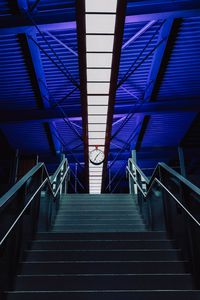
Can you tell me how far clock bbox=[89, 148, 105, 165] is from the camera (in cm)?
1059

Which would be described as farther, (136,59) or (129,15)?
(136,59)

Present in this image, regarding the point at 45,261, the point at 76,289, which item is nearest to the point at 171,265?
the point at 76,289

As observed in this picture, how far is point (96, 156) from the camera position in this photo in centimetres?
1073

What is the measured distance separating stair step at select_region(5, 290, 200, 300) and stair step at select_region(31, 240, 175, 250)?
118 cm

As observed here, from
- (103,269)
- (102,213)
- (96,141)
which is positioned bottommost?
(103,269)

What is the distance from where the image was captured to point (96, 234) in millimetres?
4441

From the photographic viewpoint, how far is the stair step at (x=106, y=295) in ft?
9.02

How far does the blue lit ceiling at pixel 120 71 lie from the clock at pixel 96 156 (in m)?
1.18

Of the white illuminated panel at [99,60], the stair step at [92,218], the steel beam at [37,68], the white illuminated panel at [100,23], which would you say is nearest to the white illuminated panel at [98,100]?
the white illuminated panel at [99,60]

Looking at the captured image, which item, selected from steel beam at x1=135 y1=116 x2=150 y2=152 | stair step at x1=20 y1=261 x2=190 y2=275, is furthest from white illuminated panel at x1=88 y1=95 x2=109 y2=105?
stair step at x1=20 y1=261 x2=190 y2=275

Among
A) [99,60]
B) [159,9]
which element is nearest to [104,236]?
[99,60]

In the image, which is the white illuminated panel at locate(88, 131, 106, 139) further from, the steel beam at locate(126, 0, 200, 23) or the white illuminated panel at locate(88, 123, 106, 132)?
the steel beam at locate(126, 0, 200, 23)

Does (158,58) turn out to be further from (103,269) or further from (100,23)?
(103,269)

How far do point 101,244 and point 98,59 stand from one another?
3.67 meters
